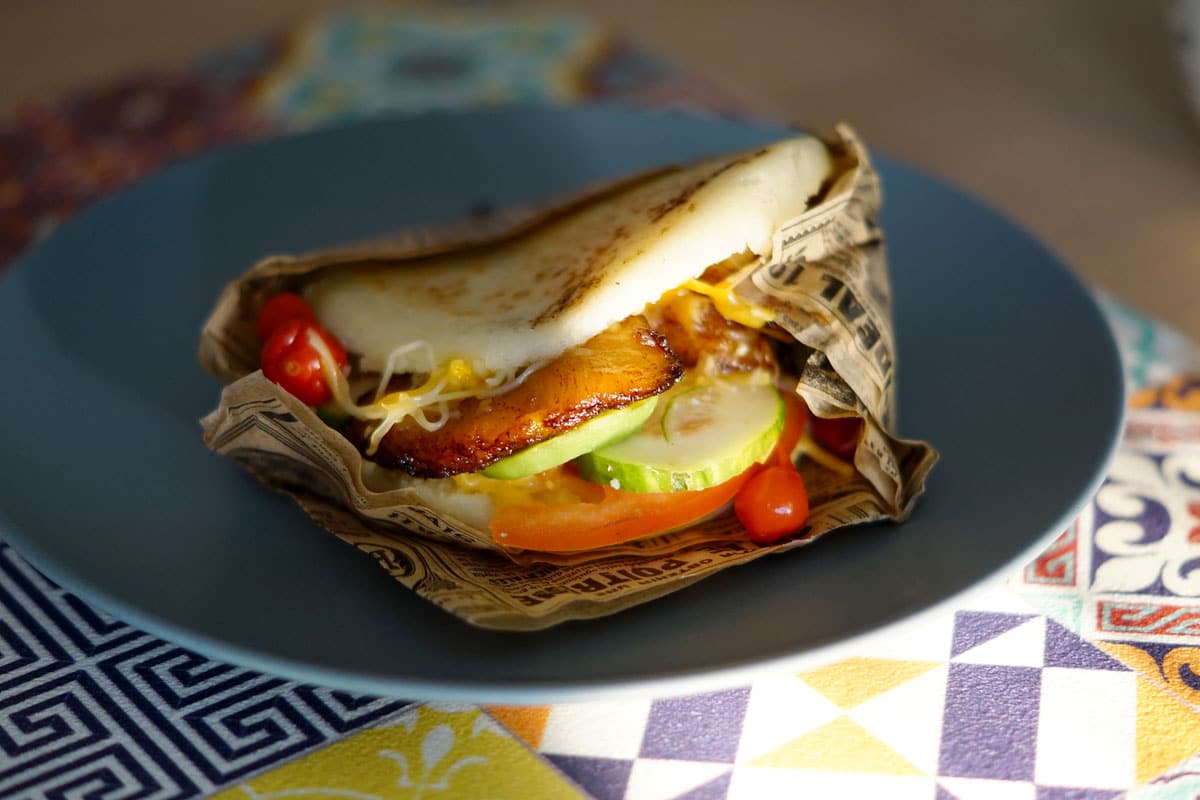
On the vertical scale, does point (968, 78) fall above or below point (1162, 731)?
below

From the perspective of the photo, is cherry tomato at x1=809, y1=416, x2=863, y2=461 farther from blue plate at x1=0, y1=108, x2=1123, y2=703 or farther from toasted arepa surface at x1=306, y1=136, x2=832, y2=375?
toasted arepa surface at x1=306, y1=136, x2=832, y2=375

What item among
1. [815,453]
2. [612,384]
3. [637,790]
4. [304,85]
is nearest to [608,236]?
[612,384]

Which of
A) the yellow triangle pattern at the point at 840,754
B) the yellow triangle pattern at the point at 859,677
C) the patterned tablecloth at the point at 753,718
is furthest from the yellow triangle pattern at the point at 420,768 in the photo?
the yellow triangle pattern at the point at 859,677

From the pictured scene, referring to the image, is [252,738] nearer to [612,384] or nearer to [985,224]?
[612,384]

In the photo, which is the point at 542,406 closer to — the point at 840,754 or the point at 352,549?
the point at 352,549

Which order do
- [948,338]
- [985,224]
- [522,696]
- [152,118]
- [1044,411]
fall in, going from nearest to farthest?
[522,696] < [1044,411] < [948,338] < [985,224] < [152,118]

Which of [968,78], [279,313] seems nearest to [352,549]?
[279,313]
